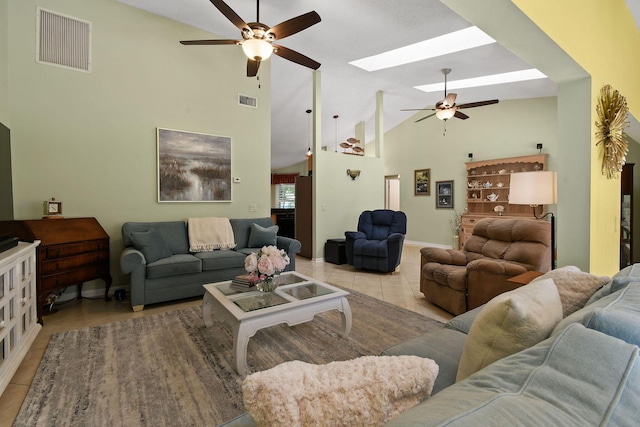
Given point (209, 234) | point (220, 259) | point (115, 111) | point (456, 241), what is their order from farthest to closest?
1. point (456, 241)
2. point (209, 234)
3. point (115, 111)
4. point (220, 259)

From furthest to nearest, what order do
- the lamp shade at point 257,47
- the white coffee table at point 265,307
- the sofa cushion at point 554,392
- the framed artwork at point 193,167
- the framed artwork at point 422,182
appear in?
the framed artwork at point 422,182 < the framed artwork at point 193,167 < the lamp shade at point 257,47 < the white coffee table at point 265,307 < the sofa cushion at point 554,392

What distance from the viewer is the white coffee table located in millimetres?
2047

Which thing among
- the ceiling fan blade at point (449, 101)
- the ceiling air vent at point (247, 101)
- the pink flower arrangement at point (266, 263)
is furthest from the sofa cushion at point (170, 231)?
the ceiling fan blade at point (449, 101)

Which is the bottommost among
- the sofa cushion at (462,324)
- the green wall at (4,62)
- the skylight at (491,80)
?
the sofa cushion at (462,324)

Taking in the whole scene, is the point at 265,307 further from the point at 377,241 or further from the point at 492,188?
the point at 492,188

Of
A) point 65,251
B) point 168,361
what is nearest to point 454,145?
point 168,361

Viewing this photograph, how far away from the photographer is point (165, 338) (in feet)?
8.43

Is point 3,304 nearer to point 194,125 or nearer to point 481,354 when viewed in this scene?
point 481,354

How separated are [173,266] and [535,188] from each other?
367cm

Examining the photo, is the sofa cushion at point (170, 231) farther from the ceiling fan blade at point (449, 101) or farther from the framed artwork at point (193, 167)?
the ceiling fan blade at point (449, 101)

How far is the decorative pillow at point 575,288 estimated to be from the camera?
1302 mm

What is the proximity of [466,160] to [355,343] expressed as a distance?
634 cm

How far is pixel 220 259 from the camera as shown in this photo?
3.65 metres

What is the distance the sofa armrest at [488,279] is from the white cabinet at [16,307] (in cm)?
351
